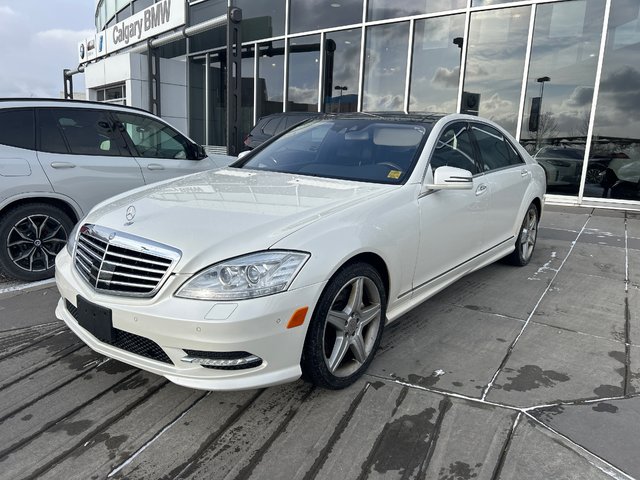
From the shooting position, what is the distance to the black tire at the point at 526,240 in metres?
5.21

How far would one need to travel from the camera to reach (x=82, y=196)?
485 centimetres

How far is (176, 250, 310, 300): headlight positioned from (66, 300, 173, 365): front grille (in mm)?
332

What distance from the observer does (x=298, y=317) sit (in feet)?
7.84

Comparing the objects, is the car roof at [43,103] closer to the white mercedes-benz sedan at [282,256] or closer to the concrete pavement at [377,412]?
the concrete pavement at [377,412]

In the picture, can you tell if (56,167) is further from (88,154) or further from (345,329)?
(345,329)

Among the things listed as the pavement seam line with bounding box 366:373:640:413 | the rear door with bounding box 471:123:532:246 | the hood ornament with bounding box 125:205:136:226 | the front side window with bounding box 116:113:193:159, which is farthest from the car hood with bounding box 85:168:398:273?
the front side window with bounding box 116:113:193:159

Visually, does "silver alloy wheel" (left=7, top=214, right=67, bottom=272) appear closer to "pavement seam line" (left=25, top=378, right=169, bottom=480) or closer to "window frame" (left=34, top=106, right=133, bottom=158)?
"window frame" (left=34, top=106, right=133, bottom=158)

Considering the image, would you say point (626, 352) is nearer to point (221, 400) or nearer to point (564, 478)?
point (564, 478)

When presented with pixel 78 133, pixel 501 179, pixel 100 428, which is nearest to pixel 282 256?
pixel 100 428

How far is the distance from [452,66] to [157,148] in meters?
7.28

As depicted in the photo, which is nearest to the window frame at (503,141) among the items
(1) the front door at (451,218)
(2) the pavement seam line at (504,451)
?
(1) the front door at (451,218)

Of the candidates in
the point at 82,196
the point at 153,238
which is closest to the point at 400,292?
the point at 153,238

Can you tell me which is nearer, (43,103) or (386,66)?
(43,103)

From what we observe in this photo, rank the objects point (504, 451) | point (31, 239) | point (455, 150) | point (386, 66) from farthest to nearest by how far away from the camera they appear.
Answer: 1. point (386, 66)
2. point (31, 239)
3. point (455, 150)
4. point (504, 451)
